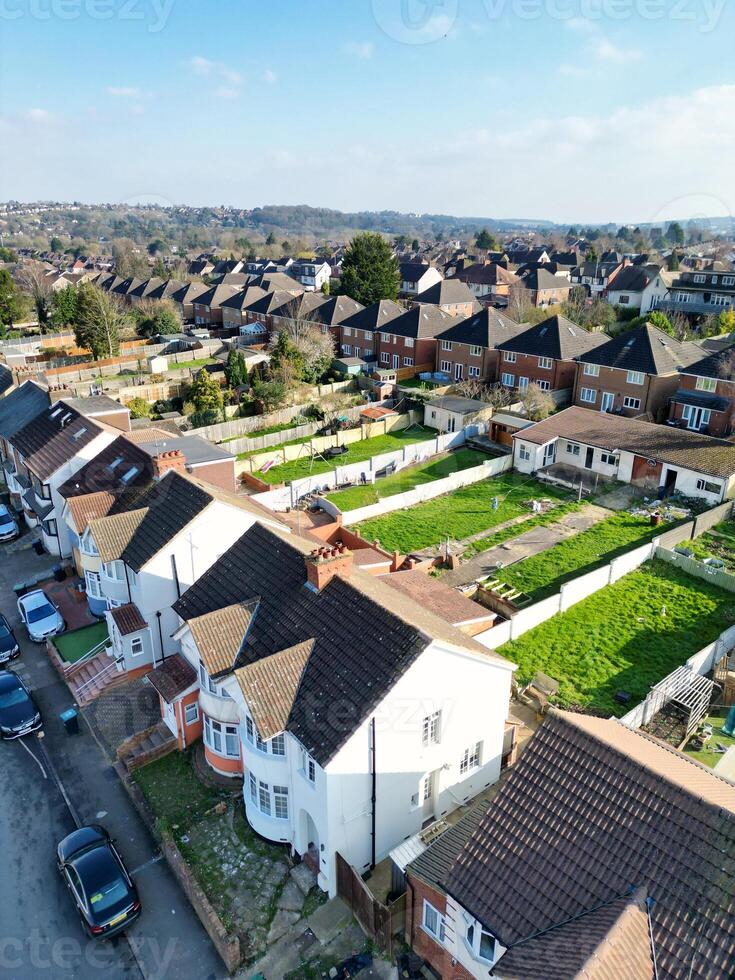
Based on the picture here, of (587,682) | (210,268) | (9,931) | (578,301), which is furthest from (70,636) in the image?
(210,268)

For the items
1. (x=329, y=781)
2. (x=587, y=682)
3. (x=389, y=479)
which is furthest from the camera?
(x=389, y=479)

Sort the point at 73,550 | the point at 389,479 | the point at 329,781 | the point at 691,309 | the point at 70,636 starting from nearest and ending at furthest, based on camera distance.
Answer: the point at 329,781
the point at 70,636
the point at 73,550
the point at 389,479
the point at 691,309

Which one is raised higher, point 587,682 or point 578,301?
point 578,301

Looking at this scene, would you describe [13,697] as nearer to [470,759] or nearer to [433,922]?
[470,759]

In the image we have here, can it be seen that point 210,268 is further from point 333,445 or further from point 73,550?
point 73,550

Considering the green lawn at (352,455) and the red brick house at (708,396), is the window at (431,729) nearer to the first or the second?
the green lawn at (352,455)

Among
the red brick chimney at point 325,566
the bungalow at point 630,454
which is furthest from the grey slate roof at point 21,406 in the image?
the bungalow at point 630,454
